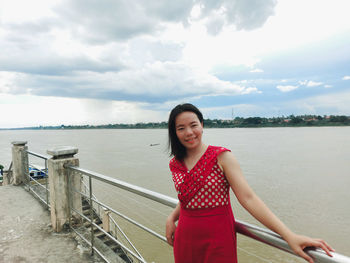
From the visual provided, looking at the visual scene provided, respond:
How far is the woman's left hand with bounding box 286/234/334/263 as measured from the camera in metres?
1.02

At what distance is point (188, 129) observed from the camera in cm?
155

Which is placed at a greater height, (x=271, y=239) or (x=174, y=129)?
(x=174, y=129)

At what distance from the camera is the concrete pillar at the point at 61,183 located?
3.71 m

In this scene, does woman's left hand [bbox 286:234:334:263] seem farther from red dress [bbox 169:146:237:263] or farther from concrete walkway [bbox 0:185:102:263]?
concrete walkway [bbox 0:185:102:263]

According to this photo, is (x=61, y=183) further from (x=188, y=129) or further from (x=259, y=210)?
(x=259, y=210)

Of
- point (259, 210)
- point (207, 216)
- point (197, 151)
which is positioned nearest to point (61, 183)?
point (197, 151)

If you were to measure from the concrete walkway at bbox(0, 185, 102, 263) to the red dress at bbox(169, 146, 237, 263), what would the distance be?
7.79 feet

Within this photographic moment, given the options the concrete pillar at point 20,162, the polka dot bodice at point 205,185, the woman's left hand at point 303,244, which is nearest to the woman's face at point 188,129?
the polka dot bodice at point 205,185

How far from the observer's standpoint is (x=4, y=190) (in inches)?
237

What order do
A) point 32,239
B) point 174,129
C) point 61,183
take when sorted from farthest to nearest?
1. point 61,183
2. point 32,239
3. point 174,129

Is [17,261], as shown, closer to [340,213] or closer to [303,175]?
[340,213]

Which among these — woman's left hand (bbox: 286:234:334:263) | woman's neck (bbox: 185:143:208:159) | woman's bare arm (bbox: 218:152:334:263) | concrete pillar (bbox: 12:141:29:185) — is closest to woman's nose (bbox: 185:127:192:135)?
woman's neck (bbox: 185:143:208:159)

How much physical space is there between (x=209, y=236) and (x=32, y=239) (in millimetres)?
3543

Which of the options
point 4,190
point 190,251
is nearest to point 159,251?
point 4,190
